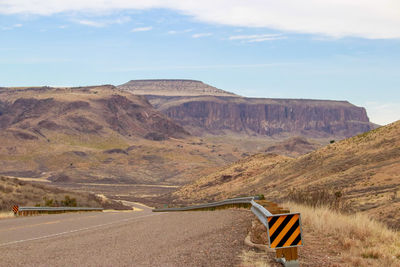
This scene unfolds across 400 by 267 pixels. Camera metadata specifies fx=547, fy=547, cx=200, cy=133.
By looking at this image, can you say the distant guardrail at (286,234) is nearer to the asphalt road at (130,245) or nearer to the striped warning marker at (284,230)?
the striped warning marker at (284,230)

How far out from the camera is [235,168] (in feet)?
313

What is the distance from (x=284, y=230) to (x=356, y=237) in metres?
4.27

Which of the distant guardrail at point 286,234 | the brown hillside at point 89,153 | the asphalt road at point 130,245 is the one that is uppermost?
the distant guardrail at point 286,234

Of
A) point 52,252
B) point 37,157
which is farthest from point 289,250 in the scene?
point 37,157

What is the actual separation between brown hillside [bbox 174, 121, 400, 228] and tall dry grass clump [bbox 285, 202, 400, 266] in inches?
210

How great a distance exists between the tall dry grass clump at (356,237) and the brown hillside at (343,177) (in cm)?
534

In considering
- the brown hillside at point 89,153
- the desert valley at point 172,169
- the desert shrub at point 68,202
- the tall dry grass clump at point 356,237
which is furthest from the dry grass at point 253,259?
the brown hillside at point 89,153

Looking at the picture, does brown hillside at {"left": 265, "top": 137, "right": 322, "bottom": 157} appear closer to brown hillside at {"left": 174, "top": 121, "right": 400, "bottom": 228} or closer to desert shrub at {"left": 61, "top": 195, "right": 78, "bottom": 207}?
brown hillside at {"left": 174, "top": 121, "right": 400, "bottom": 228}

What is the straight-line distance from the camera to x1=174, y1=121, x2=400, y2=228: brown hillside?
2876 cm

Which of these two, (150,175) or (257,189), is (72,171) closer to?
(150,175)

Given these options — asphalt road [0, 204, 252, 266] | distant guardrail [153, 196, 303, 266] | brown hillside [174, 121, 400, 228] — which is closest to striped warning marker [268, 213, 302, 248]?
distant guardrail [153, 196, 303, 266]

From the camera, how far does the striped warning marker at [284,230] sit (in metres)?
8.00

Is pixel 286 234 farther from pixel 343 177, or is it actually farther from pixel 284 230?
pixel 343 177

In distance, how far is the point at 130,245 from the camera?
433 inches
